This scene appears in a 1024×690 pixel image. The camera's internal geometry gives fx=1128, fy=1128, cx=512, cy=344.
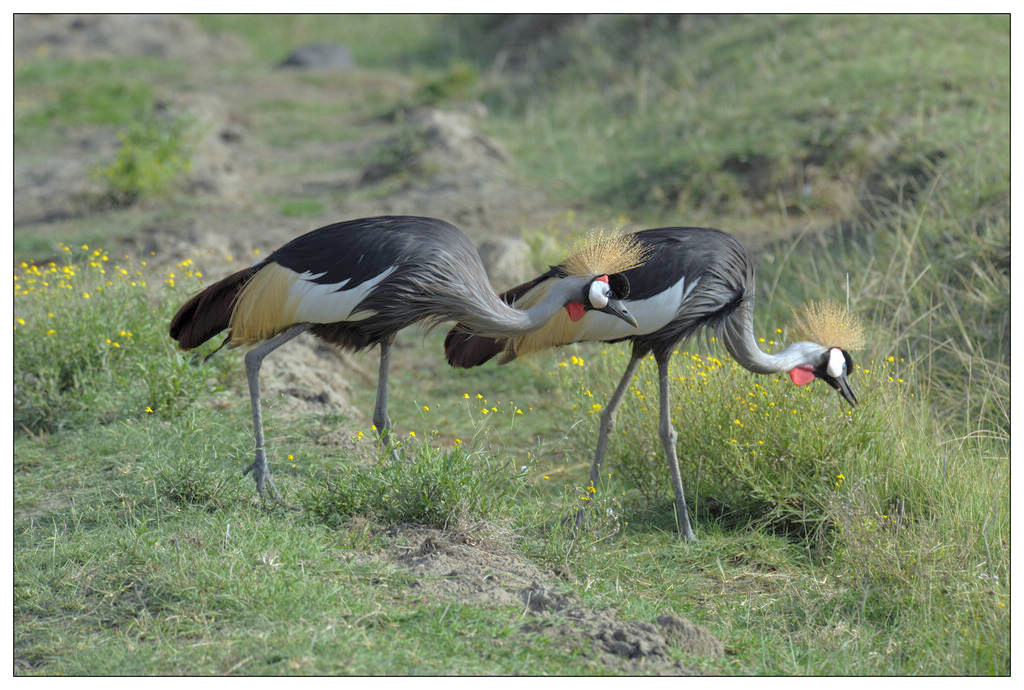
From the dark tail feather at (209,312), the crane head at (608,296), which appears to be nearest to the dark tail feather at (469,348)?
the crane head at (608,296)

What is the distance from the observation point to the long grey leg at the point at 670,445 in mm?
4527

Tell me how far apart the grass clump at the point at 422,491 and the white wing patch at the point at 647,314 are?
0.67m

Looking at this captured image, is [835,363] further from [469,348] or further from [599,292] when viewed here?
[469,348]

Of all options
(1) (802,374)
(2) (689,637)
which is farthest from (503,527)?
(1) (802,374)

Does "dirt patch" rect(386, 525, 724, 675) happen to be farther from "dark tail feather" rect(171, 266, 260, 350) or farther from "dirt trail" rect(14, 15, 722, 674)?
"dark tail feather" rect(171, 266, 260, 350)

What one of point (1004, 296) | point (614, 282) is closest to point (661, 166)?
point (1004, 296)

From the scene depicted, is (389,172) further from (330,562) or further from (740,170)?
(330,562)

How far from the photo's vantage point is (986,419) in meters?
5.22

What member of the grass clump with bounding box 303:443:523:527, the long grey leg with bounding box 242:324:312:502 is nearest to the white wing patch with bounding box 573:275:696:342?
the grass clump with bounding box 303:443:523:527

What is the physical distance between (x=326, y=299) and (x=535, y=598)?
4.73 ft

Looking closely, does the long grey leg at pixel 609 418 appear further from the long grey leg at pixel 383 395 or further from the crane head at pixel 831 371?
the long grey leg at pixel 383 395

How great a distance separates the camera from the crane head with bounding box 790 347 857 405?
4.43 metres

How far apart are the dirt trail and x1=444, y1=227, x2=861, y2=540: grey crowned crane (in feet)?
3.07

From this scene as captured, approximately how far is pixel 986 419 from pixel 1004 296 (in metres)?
A: 1.12
